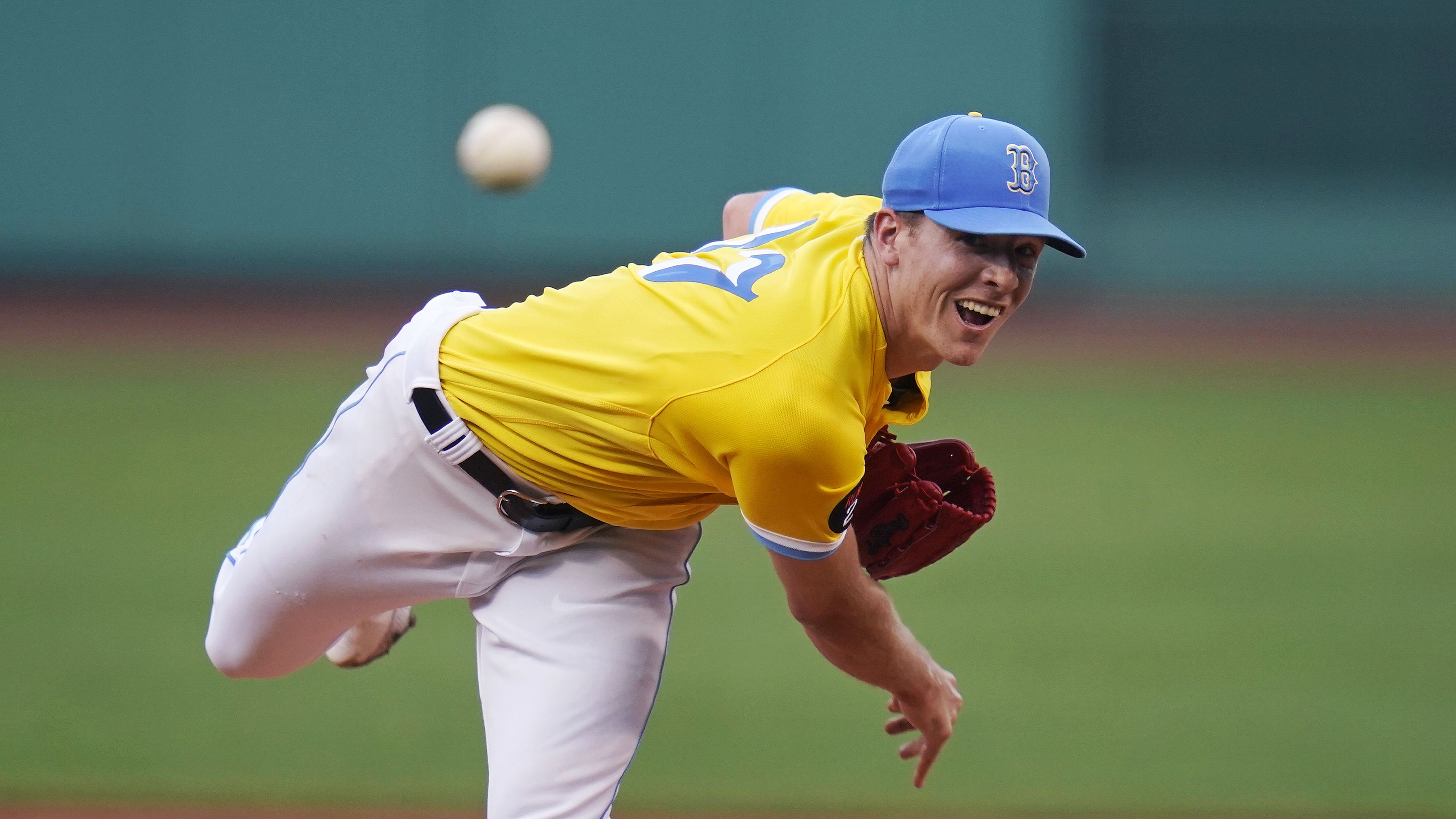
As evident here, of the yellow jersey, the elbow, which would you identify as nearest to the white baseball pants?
the yellow jersey

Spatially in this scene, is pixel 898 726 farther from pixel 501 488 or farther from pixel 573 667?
pixel 501 488

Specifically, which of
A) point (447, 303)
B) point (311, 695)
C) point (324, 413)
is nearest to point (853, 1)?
point (324, 413)

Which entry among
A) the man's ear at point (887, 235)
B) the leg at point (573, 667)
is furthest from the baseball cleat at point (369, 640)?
the man's ear at point (887, 235)

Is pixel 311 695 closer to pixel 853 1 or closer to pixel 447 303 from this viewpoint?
pixel 447 303

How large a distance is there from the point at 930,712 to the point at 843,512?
26.8 inches

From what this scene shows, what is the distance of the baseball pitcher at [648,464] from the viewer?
9.23 feet

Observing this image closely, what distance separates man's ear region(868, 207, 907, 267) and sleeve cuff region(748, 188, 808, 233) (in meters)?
0.74

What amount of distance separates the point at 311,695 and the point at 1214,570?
4.07m

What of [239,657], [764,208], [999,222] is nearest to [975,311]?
[999,222]

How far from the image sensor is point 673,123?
43.3ft

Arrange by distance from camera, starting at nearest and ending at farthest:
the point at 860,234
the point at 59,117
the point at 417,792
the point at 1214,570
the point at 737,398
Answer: the point at 737,398, the point at 860,234, the point at 417,792, the point at 1214,570, the point at 59,117

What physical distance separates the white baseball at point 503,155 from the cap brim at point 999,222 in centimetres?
470

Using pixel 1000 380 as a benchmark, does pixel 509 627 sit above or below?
above

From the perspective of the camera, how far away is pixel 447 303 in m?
3.49
